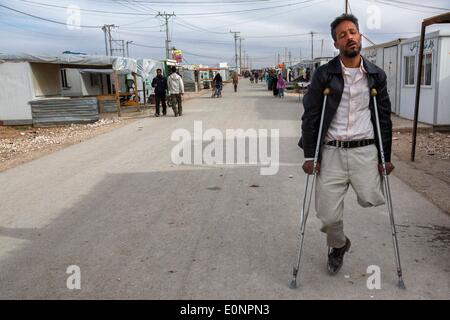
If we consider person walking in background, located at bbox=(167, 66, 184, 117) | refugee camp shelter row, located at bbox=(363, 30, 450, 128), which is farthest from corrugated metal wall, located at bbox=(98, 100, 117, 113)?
refugee camp shelter row, located at bbox=(363, 30, 450, 128)

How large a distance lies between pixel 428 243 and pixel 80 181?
5.52 metres

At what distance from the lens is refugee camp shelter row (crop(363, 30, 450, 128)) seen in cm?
1332

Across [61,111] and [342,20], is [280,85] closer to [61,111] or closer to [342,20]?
[61,111]

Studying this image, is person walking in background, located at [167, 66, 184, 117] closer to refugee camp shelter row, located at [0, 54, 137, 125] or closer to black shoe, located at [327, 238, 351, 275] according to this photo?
refugee camp shelter row, located at [0, 54, 137, 125]

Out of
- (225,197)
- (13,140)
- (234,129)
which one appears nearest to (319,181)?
(225,197)

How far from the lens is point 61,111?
18844mm

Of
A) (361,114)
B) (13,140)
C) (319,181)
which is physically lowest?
(13,140)

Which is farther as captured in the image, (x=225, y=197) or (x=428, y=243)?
(x=225, y=197)

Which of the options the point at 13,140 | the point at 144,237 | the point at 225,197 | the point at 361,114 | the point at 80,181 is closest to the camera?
the point at 361,114

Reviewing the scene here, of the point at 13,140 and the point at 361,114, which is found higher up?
the point at 361,114

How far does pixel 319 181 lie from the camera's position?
3748 mm

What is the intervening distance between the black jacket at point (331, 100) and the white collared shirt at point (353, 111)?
0.13 ft
